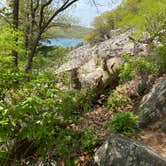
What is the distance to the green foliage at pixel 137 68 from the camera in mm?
9898

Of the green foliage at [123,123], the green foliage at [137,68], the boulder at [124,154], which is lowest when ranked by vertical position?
the boulder at [124,154]

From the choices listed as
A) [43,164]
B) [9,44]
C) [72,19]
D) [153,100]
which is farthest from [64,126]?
[72,19]

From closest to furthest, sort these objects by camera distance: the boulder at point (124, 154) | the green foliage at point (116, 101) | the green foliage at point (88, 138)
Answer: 1. the boulder at point (124, 154)
2. the green foliage at point (88, 138)
3. the green foliage at point (116, 101)

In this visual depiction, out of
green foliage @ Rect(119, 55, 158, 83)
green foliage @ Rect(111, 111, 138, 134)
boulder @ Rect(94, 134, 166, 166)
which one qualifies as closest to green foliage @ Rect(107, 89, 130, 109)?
green foliage @ Rect(119, 55, 158, 83)

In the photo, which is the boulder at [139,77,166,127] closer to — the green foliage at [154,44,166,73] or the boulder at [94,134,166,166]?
the boulder at [94,134,166,166]

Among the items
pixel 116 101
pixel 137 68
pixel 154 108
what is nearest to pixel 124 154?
pixel 154 108

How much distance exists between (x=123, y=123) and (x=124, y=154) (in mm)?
1267

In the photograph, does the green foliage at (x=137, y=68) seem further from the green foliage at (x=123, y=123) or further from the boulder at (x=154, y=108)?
the green foliage at (x=123, y=123)

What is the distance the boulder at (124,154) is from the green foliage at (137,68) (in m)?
3.47

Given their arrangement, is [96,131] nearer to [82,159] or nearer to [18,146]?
[82,159]

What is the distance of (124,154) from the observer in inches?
252

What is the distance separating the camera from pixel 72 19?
3244 centimetres

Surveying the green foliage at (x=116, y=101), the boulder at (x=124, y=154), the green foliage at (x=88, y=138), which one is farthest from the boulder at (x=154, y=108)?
the boulder at (x=124, y=154)

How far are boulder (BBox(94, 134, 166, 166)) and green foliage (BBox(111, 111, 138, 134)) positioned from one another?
0.81 metres
